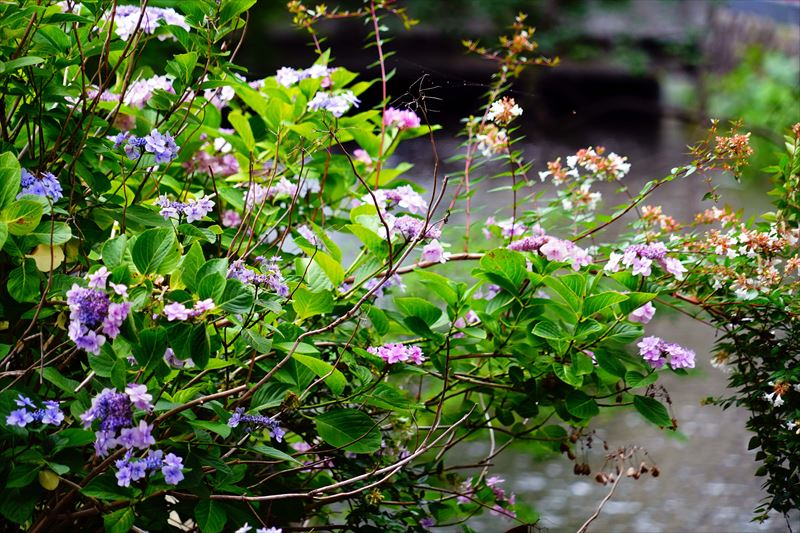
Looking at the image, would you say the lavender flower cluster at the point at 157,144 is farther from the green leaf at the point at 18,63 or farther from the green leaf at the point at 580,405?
the green leaf at the point at 580,405

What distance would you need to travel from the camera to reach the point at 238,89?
4.49ft

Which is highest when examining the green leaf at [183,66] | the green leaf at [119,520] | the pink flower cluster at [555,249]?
the pink flower cluster at [555,249]

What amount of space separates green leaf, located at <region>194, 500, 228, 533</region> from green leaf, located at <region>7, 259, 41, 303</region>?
0.95ft

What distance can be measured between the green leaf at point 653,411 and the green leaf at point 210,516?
563mm

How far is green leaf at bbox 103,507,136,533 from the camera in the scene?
96 cm

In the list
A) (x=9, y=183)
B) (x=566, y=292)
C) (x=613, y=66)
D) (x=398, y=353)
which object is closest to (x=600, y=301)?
(x=566, y=292)

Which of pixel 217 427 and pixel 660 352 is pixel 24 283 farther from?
pixel 660 352

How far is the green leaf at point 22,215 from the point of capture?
3.10ft

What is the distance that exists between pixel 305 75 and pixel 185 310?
2.27 feet

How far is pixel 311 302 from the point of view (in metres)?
1.08

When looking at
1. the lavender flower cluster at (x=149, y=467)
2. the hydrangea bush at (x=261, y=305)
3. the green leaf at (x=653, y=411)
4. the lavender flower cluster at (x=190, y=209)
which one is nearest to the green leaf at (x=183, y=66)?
the hydrangea bush at (x=261, y=305)

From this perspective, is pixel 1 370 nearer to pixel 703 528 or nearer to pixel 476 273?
pixel 476 273

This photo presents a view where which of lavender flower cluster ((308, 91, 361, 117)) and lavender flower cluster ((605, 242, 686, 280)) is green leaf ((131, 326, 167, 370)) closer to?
lavender flower cluster ((308, 91, 361, 117))

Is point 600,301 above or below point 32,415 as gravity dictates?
above
